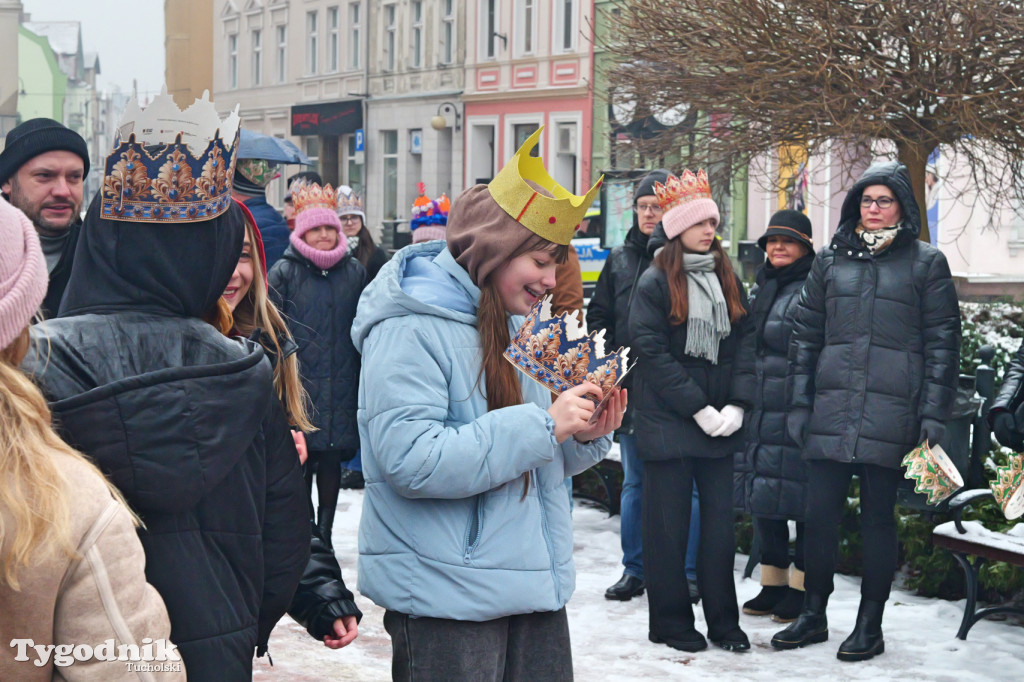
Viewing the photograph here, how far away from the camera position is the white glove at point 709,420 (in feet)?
18.1

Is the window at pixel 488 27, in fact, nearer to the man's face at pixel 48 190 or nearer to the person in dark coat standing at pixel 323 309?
the person in dark coat standing at pixel 323 309

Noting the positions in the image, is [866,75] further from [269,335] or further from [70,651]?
[70,651]

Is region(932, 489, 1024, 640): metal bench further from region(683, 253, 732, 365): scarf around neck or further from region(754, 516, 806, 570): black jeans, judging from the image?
region(683, 253, 732, 365): scarf around neck

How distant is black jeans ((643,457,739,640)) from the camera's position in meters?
5.68

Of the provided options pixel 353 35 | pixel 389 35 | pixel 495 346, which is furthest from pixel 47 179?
pixel 353 35

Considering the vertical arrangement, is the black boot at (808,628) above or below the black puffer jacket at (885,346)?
below

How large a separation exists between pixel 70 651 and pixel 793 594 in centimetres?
497

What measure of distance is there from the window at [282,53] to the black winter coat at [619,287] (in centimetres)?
3964

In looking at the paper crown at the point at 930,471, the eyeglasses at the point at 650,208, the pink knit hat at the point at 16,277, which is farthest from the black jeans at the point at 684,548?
the pink knit hat at the point at 16,277

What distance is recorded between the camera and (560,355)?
2975 millimetres

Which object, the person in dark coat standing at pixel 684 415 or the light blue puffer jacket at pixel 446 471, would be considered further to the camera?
the person in dark coat standing at pixel 684 415

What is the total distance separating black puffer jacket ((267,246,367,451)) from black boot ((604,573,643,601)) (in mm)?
1568

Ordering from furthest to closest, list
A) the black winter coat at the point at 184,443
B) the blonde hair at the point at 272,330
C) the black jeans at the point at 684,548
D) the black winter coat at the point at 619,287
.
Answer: the black winter coat at the point at 619,287 < the black jeans at the point at 684,548 < the blonde hair at the point at 272,330 < the black winter coat at the point at 184,443

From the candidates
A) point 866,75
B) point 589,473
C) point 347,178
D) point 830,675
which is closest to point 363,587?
point 830,675
